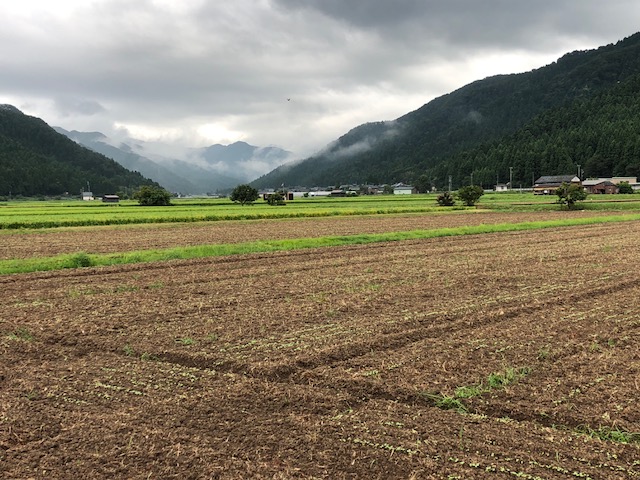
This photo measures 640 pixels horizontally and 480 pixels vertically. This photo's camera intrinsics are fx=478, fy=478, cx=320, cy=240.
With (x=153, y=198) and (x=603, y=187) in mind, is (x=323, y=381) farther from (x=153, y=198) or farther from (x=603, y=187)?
(x=603, y=187)

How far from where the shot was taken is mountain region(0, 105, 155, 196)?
143 metres

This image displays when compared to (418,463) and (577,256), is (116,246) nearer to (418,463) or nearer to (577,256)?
(577,256)

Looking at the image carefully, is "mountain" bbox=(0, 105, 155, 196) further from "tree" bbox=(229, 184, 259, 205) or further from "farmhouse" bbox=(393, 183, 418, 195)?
"farmhouse" bbox=(393, 183, 418, 195)

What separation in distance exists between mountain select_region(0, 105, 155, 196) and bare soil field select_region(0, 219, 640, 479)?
150 meters

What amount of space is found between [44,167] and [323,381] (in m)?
178

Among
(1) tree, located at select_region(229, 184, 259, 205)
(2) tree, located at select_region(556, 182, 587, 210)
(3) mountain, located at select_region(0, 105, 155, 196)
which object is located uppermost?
(3) mountain, located at select_region(0, 105, 155, 196)

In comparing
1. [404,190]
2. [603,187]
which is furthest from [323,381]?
[404,190]

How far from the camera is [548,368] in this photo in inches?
265

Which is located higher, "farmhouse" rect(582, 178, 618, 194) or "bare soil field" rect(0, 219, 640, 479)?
"farmhouse" rect(582, 178, 618, 194)

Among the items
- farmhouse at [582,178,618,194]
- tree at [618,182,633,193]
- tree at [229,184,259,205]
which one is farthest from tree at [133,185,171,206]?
farmhouse at [582,178,618,194]

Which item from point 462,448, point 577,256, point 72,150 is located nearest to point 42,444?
point 462,448

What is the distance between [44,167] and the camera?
157125mm

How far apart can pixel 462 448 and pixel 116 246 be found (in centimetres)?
2257

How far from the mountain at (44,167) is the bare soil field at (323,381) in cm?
15035
